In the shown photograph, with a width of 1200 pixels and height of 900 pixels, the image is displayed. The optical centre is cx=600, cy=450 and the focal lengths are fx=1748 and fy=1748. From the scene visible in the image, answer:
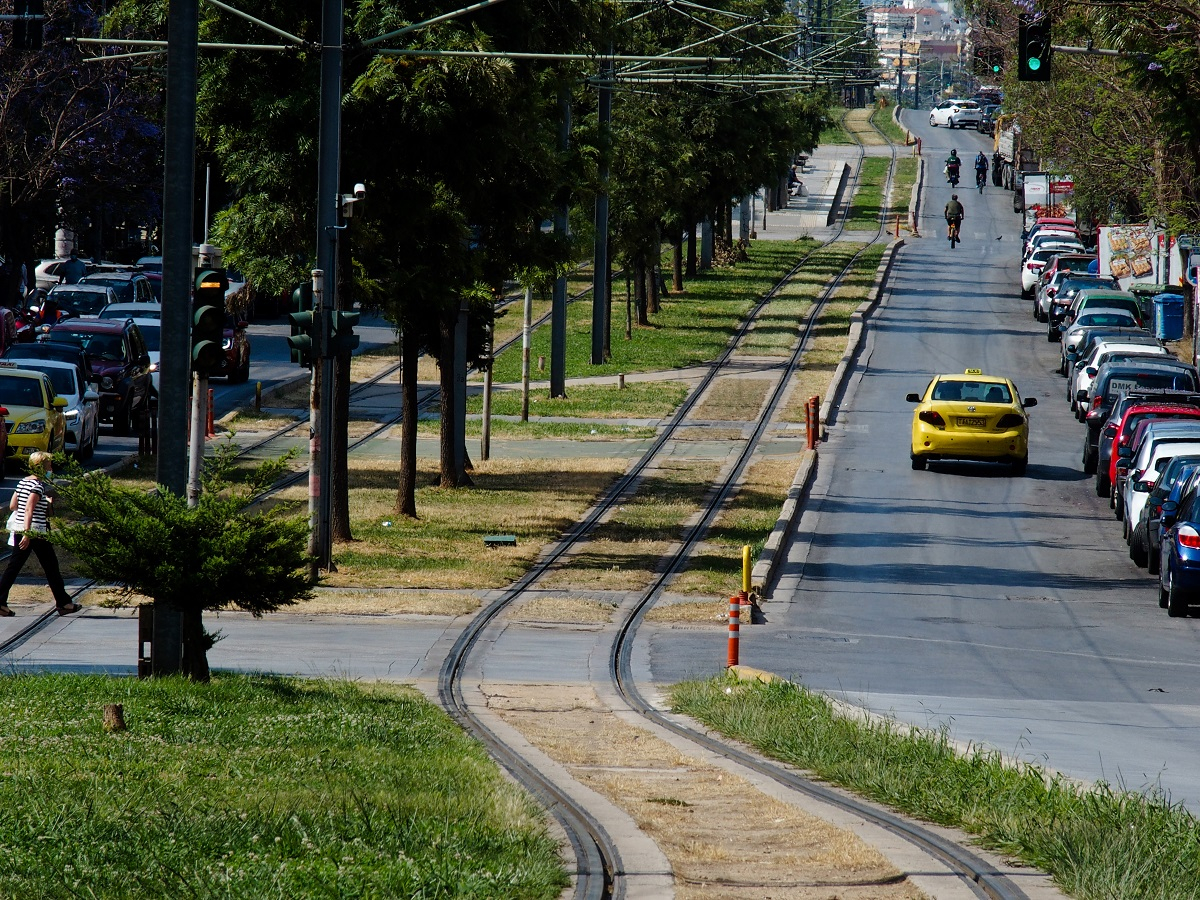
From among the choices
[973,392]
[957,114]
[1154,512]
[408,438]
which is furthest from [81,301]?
[957,114]

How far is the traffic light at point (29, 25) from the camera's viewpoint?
23.6 meters

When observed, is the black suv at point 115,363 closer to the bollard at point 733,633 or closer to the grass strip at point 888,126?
the bollard at point 733,633

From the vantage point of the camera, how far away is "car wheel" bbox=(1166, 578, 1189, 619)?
66.0ft

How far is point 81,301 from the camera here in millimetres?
46094

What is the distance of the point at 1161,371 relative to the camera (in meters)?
35.3

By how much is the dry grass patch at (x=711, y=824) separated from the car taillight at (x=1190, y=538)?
345 inches

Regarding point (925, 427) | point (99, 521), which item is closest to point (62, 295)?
point (925, 427)

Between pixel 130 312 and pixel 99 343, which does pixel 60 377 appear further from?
pixel 130 312

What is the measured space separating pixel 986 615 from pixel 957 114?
431 feet

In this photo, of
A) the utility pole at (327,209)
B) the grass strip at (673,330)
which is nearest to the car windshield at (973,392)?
the utility pole at (327,209)

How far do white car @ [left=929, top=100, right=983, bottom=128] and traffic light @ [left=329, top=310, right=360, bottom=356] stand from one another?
128917 millimetres

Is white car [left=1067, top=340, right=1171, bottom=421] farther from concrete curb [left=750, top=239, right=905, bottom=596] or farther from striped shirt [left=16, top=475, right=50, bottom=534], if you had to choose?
striped shirt [left=16, top=475, right=50, bottom=534]

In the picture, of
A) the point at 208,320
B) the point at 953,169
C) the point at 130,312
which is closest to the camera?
the point at 208,320

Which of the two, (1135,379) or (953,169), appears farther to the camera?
(953,169)
